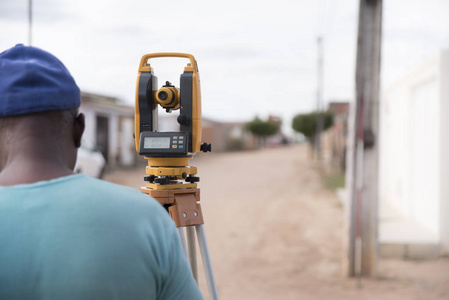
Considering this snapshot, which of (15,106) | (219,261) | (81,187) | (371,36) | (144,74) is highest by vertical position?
(371,36)

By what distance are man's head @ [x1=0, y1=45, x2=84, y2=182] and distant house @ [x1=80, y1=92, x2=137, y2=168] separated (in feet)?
55.2

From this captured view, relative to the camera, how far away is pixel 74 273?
1038 millimetres

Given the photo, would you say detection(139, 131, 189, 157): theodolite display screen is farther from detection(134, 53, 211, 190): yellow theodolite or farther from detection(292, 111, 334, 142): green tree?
detection(292, 111, 334, 142): green tree

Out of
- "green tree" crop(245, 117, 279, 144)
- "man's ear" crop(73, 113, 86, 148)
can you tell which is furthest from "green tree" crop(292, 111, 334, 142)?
"man's ear" crop(73, 113, 86, 148)

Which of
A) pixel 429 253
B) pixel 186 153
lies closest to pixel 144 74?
pixel 186 153

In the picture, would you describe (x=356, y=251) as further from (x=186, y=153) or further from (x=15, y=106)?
(x=15, y=106)

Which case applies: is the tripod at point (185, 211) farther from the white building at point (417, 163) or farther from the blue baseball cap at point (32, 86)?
the white building at point (417, 163)

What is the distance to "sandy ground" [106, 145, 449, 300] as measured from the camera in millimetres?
5184

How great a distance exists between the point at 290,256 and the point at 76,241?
232 inches

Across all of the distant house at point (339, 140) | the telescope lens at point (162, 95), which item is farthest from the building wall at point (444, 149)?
the distant house at point (339, 140)

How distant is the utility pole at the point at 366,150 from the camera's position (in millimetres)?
5477

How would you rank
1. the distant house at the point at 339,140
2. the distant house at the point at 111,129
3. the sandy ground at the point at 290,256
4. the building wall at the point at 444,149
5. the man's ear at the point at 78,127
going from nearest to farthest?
the man's ear at the point at 78,127, the sandy ground at the point at 290,256, the building wall at the point at 444,149, the distant house at the point at 111,129, the distant house at the point at 339,140

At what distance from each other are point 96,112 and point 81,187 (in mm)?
18420

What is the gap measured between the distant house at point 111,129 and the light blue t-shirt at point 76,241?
16.9 metres
